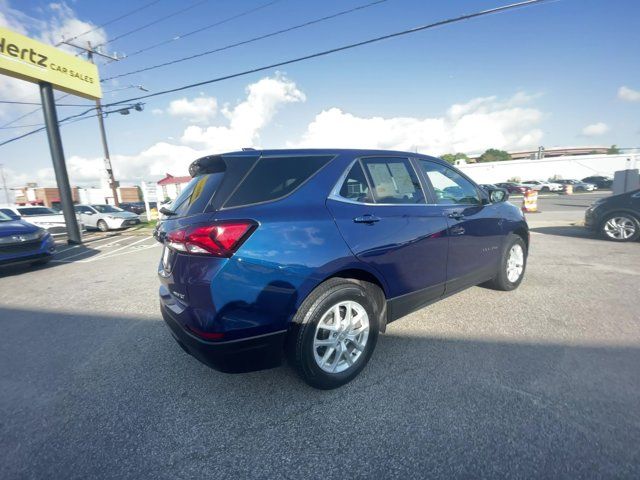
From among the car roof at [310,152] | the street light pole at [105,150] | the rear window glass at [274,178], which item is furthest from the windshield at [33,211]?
the rear window glass at [274,178]

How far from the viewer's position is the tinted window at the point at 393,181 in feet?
8.55

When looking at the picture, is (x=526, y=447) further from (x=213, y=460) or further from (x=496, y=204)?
(x=496, y=204)

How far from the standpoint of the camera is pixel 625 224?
7125mm

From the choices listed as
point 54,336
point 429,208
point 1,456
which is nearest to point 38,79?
point 54,336

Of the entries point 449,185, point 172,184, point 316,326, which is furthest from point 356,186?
point 172,184

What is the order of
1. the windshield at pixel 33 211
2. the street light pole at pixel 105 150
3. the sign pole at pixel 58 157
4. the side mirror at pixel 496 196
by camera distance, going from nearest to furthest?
the side mirror at pixel 496 196 < the sign pole at pixel 58 157 < the windshield at pixel 33 211 < the street light pole at pixel 105 150

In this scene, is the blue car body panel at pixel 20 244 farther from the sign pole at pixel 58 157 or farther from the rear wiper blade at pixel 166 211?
the rear wiper blade at pixel 166 211

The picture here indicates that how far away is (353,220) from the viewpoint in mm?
2309

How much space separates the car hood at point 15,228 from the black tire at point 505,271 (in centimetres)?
909

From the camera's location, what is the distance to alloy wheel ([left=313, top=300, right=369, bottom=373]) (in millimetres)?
2248

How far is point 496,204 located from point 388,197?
78.9 inches

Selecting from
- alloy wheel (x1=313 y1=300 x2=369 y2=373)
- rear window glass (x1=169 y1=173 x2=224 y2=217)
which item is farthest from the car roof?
alloy wheel (x1=313 y1=300 x2=369 y2=373)

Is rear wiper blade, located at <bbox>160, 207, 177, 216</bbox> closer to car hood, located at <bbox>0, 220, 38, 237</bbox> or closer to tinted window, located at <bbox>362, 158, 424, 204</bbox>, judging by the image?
tinted window, located at <bbox>362, 158, 424, 204</bbox>

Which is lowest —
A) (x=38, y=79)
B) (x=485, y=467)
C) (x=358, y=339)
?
(x=485, y=467)
